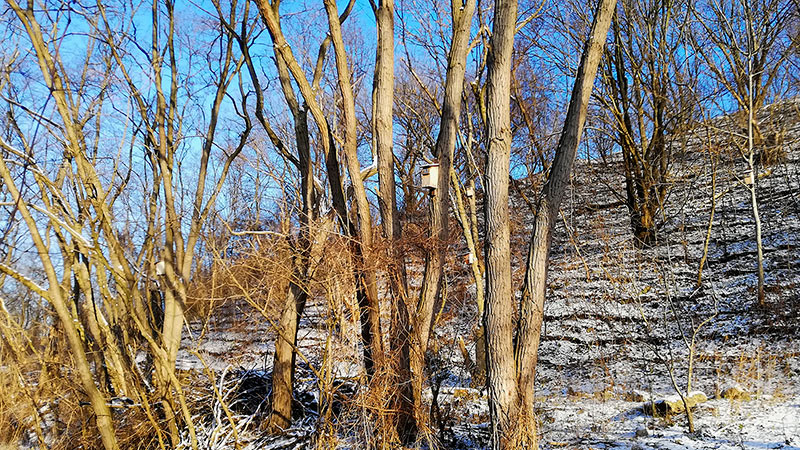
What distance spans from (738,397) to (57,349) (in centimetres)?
950

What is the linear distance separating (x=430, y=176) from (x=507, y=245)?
4.22ft

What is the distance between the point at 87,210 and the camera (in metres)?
5.41

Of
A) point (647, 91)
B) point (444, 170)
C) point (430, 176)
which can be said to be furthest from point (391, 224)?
point (647, 91)

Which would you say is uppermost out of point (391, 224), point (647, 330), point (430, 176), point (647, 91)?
point (647, 91)

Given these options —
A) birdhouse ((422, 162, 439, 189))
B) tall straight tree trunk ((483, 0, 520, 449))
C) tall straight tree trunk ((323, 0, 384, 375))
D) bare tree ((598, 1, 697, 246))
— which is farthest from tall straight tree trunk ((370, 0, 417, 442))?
bare tree ((598, 1, 697, 246))

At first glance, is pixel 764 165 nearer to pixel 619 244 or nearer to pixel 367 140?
pixel 619 244

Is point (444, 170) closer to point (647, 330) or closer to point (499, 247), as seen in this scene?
point (499, 247)

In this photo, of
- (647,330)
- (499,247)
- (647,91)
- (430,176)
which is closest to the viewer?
(499,247)

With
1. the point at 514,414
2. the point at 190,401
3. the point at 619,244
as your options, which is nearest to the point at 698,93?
the point at 619,244

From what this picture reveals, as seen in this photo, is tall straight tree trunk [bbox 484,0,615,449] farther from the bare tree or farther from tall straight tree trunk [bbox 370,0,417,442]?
the bare tree

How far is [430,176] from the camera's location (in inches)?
222

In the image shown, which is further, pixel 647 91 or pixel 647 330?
pixel 647 91

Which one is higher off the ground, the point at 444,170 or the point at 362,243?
the point at 444,170

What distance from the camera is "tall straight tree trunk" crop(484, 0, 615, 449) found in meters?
4.54
